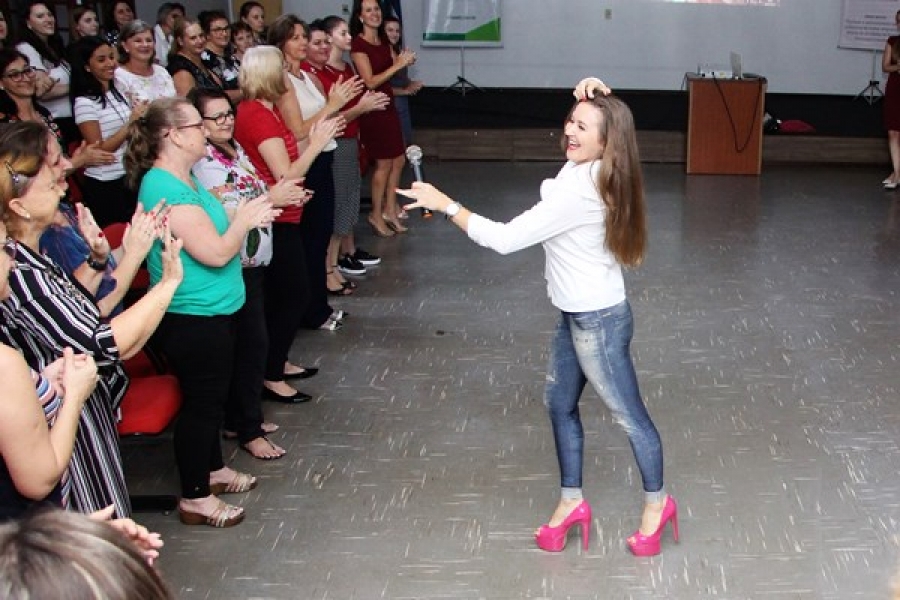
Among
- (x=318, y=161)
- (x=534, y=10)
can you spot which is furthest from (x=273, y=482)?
(x=534, y=10)

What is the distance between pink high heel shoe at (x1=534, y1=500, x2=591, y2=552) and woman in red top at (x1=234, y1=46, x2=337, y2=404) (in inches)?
58.8

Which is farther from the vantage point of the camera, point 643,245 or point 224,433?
point 224,433

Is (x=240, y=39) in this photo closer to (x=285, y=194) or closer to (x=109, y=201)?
(x=109, y=201)

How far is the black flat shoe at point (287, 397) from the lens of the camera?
4.36 metres

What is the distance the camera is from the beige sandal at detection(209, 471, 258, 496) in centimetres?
357

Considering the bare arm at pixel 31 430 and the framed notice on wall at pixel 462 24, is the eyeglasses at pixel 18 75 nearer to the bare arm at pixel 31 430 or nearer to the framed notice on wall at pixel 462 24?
the bare arm at pixel 31 430

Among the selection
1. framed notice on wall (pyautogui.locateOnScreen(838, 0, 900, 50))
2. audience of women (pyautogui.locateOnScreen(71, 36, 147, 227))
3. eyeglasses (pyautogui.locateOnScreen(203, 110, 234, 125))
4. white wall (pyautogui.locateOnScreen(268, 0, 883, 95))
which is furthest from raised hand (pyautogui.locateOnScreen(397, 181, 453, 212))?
framed notice on wall (pyautogui.locateOnScreen(838, 0, 900, 50))

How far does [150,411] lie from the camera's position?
3.22m

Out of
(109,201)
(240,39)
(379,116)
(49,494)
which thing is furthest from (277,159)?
(240,39)

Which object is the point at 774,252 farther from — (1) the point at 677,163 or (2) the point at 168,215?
(2) the point at 168,215

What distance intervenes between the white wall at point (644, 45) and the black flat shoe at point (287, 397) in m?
8.10

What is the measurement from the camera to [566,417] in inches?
124

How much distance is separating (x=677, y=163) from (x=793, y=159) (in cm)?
115

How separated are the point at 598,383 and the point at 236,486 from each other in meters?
1.33
